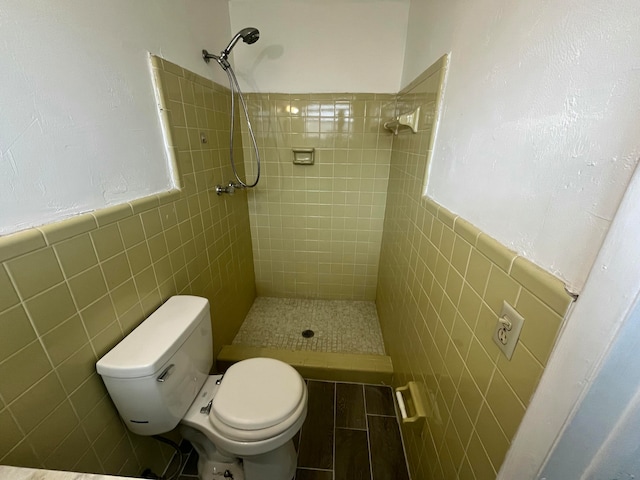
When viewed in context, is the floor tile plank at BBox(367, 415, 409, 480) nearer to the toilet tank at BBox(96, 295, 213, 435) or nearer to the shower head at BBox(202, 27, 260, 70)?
the toilet tank at BBox(96, 295, 213, 435)

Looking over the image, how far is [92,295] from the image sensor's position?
2.40 ft

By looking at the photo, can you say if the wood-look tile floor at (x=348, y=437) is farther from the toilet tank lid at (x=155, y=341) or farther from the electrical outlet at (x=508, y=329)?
the electrical outlet at (x=508, y=329)

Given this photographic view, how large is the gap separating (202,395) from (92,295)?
23.9 inches

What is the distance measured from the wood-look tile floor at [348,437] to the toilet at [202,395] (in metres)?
0.14

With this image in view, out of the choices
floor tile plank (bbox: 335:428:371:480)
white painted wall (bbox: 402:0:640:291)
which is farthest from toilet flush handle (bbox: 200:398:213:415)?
white painted wall (bbox: 402:0:640:291)

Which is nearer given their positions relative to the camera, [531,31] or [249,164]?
[531,31]

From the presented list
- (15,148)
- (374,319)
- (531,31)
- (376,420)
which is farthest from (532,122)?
(374,319)

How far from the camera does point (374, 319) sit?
6.64 feet

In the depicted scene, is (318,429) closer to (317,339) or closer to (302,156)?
(317,339)

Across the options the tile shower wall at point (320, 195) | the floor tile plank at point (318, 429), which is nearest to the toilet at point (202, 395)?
the floor tile plank at point (318, 429)

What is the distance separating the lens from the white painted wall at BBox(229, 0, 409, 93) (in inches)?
59.3

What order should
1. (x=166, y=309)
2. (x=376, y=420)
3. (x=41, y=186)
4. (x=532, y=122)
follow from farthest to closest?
(x=376, y=420) < (x=166, y=309) < (x=41, y=186) < (x=532, y=122)

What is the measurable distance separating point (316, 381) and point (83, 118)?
5.38 feet

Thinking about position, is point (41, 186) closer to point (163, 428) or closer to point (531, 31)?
point (163, 428)
